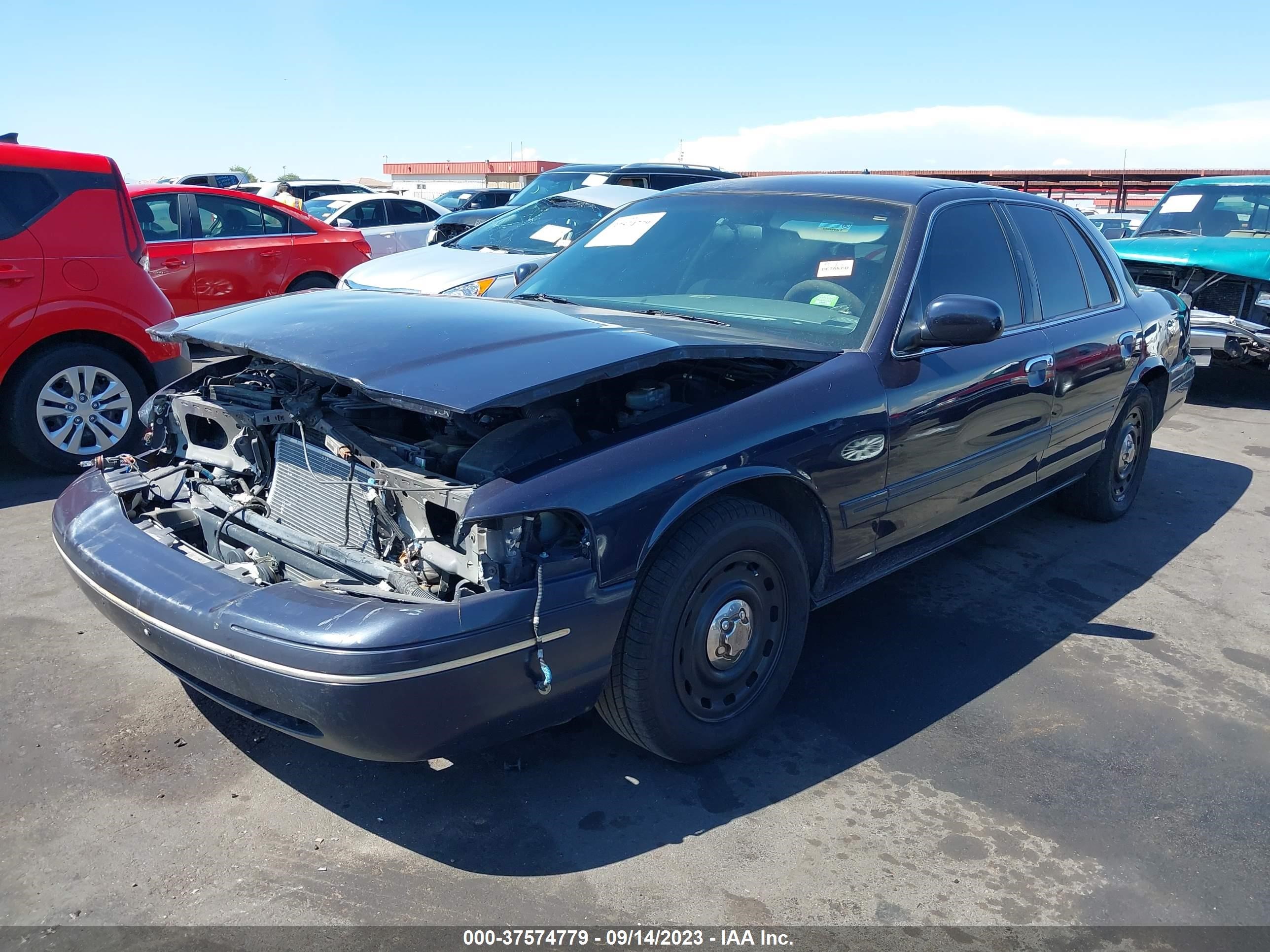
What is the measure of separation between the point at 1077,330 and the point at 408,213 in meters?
12.1

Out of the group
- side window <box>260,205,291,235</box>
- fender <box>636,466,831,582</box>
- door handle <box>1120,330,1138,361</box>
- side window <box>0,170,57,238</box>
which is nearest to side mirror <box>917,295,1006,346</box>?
fender <box>636,466,831,582</box>

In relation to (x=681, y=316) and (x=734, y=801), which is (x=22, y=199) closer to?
(x=681, y=316)

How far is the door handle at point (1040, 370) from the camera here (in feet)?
13.1

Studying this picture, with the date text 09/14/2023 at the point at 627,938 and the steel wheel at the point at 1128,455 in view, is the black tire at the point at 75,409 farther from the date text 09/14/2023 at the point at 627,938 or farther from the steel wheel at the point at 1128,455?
the steel wheel at the point at 1128,455

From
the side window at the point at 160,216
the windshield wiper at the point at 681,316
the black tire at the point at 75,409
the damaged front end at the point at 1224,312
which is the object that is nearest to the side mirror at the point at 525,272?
the windshield wiper at the point at 681,316

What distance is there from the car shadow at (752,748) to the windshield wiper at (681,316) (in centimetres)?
130

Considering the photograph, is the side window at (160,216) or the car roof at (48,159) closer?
the car roof at (48,159)

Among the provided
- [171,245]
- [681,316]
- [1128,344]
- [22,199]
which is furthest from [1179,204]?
[22,199]

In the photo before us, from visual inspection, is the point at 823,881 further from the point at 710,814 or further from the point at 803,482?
the point at 803,482

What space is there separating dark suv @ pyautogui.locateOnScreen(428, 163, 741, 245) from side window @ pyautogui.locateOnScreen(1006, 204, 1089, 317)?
5.97 meters

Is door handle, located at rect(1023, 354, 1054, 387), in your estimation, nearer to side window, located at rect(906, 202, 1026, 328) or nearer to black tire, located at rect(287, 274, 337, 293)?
side window, located at rect(906, 202, 1026, 328)

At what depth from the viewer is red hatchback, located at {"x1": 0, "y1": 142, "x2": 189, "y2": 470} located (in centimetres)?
541

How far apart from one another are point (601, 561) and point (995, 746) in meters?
1.57

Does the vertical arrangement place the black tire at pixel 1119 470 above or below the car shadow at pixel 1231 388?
above
